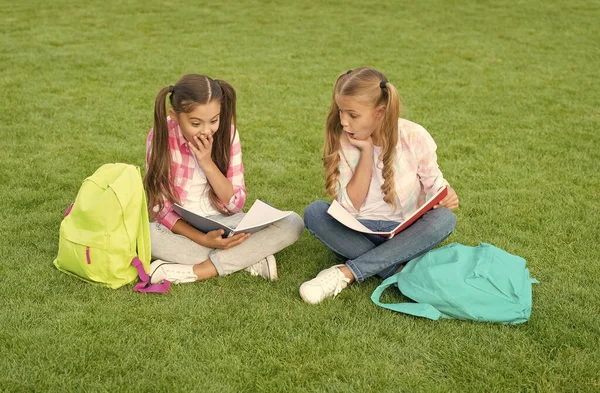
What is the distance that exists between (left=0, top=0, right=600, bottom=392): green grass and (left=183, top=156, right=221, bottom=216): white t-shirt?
0.46 m

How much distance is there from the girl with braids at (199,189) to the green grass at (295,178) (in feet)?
0.47

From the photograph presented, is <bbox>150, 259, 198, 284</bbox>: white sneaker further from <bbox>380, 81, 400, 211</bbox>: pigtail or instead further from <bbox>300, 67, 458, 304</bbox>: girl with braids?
<bbox>380, 81, 400, 211</bbox>: pigtail

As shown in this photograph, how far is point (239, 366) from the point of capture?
2896 mm

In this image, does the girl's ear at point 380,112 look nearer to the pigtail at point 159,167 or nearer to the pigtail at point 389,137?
the pigtail at point 389,137

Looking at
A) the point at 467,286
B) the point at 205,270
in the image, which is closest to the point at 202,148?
the point at 205,270

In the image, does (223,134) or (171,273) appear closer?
(171,273)

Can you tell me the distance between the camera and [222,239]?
12.1 feet

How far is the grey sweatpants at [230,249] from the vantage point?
12.2ft

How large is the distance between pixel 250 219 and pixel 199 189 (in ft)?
1.56

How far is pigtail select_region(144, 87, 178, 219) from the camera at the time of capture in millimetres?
3703

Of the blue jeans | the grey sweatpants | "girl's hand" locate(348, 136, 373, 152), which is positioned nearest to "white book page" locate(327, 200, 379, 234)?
the blue jeans

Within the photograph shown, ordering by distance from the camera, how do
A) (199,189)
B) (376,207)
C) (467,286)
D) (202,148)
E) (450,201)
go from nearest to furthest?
(467,286) → (450,201) → (202,148) → (376,207) → (199,189)

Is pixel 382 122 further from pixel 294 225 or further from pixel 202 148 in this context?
pixel 202 148

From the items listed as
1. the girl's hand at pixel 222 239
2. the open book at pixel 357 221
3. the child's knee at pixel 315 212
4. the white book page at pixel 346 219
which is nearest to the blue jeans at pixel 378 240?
the child's knee at pixel 315 212
